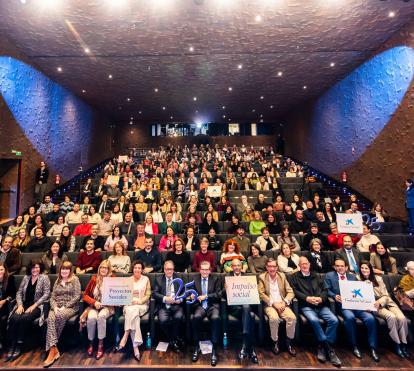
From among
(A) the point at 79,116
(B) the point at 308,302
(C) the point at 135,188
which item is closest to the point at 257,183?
(C) the point at 135,188

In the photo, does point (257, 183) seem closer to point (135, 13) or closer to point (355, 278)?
point (355, 278)

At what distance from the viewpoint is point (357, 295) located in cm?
309

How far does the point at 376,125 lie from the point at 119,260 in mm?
6919

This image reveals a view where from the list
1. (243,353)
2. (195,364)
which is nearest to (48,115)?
(195,364)

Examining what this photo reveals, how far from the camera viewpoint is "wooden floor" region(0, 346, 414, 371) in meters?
2.77

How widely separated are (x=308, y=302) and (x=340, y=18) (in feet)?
18.2

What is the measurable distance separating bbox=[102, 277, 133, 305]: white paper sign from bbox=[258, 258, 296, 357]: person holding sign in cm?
158

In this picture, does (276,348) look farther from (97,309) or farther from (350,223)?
(350,223)

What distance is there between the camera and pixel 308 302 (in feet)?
10.6

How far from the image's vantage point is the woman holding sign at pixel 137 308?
2.98m

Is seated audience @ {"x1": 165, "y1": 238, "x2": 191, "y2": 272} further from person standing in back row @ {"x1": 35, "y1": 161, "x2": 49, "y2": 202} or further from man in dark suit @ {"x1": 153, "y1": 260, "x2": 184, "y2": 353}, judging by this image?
person standing in back row @ {"x1": 35, "y1": 161, "x2": 49, "y2": 202}

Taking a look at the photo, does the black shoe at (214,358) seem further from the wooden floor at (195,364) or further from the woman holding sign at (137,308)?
the woman holding sign at (137,308)

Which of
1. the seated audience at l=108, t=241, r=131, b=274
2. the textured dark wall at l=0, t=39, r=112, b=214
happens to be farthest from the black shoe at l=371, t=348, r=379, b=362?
the textured dark wall at l=0, t=39, r=112, b=214

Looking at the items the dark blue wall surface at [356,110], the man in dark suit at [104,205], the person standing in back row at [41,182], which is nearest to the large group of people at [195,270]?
the man in dark suit at [104,205]
